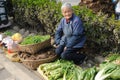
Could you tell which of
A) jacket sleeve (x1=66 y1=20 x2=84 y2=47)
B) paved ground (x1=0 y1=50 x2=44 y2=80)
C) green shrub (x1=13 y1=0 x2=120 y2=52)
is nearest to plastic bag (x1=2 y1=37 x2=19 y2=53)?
paved ground (x1=0 y1=50 x2=44 y2=80)

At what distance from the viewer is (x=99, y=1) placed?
7.28 meters

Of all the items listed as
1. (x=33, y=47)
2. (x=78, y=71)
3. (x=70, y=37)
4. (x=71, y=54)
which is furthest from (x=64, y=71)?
(x=33, y=47)

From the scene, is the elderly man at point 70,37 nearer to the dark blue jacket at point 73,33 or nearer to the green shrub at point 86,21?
the dark blue jacket at point 73,33

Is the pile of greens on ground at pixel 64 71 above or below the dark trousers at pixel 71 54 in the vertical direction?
below

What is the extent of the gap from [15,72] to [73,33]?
5.37ft

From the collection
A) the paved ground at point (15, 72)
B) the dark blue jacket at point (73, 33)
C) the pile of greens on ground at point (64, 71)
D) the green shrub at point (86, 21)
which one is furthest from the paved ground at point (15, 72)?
the green shrub at point (86, 21)

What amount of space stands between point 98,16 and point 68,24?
0.72 meters

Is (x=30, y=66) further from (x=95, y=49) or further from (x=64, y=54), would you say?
(x=95, y=49)

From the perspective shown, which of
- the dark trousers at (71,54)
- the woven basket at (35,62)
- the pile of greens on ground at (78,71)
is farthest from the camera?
the woven basket at (35,62)

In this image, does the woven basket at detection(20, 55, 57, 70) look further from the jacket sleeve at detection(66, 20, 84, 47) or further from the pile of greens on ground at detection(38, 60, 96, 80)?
Answer: the jacket sleeve at detection(66, 20, 84, 47)

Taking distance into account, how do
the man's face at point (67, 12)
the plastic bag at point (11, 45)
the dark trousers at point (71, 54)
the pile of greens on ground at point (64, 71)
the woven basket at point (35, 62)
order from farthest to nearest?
the plastic bag at point (11, 45) < the woven basket at point (35, 62) < the dark trousers at point (71, 54) < the man's face at point (67, 12) < the pile of greens on ground at point (64, 71)

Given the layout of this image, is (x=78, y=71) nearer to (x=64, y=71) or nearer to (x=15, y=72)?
(x=64, y=71)

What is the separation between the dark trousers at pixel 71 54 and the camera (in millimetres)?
6309

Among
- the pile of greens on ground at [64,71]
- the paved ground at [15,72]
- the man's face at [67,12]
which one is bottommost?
the paved ground at [15,72]
